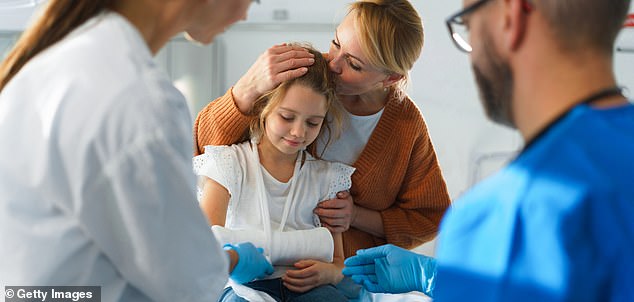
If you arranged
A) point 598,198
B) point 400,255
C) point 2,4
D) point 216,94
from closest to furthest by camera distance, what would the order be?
point 598,198
point 400,255
point 2,4
point 216,94

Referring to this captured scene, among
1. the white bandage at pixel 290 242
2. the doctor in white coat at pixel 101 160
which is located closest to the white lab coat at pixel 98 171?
the doctor in white coat at pixel 101 160

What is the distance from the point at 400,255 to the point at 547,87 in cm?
91

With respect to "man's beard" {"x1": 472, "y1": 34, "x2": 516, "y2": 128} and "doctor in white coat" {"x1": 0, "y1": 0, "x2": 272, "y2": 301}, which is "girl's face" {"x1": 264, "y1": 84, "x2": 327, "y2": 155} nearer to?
"doctor in white coat" {"x1": 0, "y1": 0, "x2": 272, "y2": 301}

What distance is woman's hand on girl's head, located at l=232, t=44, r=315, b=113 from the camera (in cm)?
181

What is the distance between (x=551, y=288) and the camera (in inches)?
32.5

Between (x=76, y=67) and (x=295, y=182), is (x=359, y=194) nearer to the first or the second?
(x=295, y=182)

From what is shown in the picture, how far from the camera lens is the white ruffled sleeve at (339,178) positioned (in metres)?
1.94

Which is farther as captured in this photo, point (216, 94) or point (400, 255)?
point (216, 94)

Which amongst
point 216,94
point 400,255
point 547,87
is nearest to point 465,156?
point 216,94

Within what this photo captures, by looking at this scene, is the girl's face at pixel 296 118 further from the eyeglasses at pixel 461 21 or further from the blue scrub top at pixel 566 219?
the blue scrub top at pixel 566 219

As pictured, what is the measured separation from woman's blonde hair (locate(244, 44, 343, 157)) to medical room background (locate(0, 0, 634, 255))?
1.54 metres

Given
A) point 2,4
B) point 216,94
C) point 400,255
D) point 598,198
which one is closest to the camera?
point 598,198

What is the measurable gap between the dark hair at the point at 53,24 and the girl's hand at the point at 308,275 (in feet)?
2.85

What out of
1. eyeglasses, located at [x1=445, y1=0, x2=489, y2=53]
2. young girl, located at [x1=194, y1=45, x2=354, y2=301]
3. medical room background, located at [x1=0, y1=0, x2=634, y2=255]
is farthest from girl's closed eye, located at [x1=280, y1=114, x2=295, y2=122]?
medical room background, located at [x1=0, y1=0, x2=634, y2=255]
